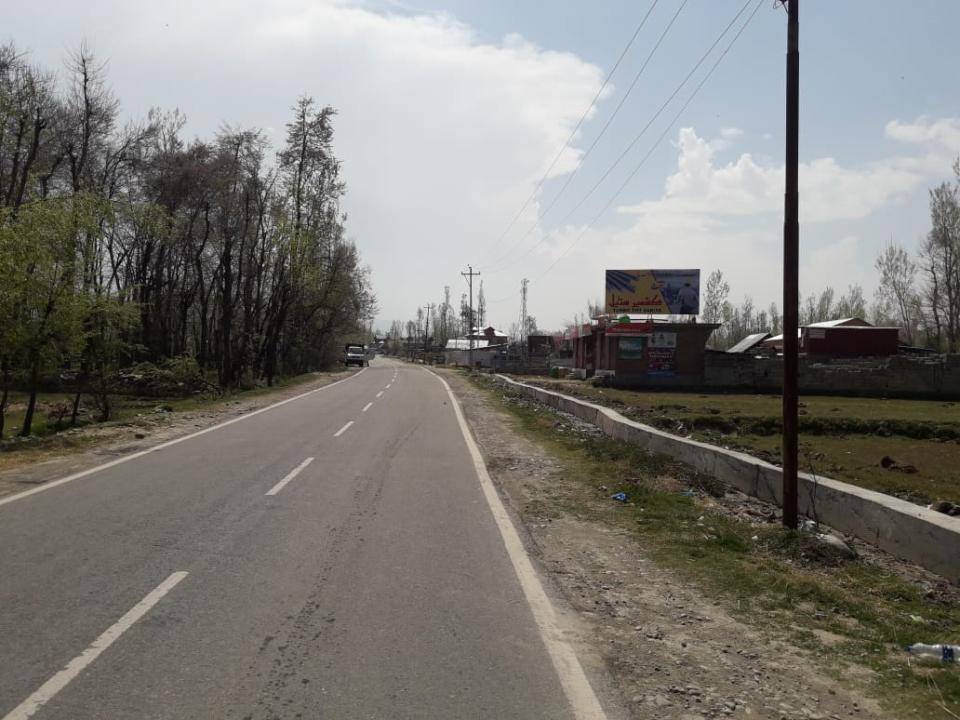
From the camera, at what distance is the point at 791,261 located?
9.03 metres

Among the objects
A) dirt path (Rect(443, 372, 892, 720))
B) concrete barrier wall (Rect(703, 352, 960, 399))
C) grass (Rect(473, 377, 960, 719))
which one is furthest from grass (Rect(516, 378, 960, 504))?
dirt path (Rect(443, 372, 892, 720))

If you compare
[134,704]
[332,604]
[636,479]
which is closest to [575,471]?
[636,479]

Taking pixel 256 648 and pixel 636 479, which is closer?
pixel 256 648

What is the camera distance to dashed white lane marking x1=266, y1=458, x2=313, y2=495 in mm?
10531

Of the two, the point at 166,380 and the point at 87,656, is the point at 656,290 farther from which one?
the point at 87,656

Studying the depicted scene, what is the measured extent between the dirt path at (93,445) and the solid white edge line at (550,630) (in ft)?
22.3

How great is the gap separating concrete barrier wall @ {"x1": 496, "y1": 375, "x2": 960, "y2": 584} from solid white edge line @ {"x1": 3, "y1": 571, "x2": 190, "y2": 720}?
6.74 metres

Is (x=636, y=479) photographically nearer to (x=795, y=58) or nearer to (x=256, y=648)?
(x=795, y=58)

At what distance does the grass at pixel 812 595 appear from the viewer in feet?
15.9

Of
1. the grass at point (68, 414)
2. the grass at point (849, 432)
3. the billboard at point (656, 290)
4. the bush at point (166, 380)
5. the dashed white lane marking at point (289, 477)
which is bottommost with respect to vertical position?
the grass at point (849, 432)

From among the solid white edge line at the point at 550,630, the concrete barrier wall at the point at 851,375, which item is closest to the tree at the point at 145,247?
the solid white edge line at the point at 550,630

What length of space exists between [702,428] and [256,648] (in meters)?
23.2

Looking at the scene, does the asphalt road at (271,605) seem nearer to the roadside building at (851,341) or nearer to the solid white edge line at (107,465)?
the solid white edge line at (107,465)

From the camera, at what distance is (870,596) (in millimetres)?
6520
